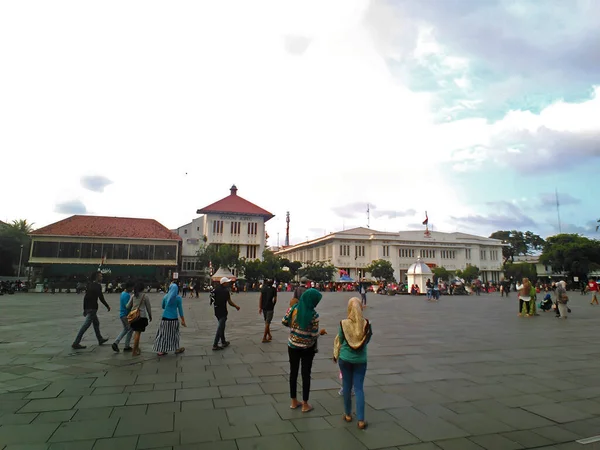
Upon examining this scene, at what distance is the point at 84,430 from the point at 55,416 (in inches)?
27.1

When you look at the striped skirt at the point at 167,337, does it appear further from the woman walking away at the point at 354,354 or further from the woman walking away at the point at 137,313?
Result: the woman walking away at the point at 354,354

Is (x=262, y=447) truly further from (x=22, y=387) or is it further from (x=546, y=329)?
(x=546, y=329)

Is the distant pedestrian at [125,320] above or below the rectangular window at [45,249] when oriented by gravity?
below

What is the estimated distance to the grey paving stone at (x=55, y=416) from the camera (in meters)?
4.29

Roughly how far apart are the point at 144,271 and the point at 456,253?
74236mm

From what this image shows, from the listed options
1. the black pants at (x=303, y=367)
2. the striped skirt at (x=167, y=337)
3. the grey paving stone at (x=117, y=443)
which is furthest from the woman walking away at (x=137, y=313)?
the black pants at (x=303, y=367)

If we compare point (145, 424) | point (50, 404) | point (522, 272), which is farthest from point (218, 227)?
point (522, 272)

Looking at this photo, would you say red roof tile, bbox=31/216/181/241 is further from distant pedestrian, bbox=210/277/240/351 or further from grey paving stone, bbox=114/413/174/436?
grey paving stone, bbox=114/413/174/436

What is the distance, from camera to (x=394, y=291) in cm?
4578

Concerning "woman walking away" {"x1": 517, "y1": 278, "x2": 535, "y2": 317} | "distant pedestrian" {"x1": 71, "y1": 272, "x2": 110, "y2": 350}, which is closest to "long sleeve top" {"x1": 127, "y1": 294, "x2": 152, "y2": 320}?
"distant pedestrian" {"x1": 71, "y1": 272, "x2": 110, "y2": 350}

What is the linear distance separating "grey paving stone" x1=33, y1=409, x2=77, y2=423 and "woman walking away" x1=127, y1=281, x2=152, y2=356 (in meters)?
3.38

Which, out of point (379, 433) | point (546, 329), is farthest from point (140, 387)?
point (546, 329)

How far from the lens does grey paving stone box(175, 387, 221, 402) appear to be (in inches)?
202

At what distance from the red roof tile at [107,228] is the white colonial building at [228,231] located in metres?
9.38
